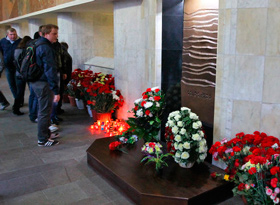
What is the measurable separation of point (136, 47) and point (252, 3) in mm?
2917

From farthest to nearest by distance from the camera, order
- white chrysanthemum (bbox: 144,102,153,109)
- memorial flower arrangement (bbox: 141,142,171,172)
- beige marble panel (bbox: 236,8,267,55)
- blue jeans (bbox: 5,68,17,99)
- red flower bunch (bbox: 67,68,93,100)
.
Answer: blue jeans (bbox: 5,68,17,99) < red flower bunch (bbox: 67,68,93,100) < white chrysanthemum (bbox: 144,102,153,109) < memorial flower arrangement (bbox: 141,142,171,172) < beige marble panel (bbox: 236,8,267,55)

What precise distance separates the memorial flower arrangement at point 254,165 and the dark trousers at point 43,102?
2.67 metres

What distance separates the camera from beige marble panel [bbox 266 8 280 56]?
10.7ft

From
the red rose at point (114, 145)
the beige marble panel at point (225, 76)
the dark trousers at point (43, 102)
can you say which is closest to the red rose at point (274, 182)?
the beige marble panel at point (225, 76)

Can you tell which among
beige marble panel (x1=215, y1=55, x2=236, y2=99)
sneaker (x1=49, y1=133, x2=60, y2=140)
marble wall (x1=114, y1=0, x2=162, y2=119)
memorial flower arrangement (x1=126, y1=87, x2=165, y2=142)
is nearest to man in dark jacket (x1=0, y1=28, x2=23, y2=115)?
sneaker (x1=49, y1=133, x2=60, y2=140)

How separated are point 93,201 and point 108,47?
22.5ft

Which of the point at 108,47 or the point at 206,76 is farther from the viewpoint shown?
the point at 108,47

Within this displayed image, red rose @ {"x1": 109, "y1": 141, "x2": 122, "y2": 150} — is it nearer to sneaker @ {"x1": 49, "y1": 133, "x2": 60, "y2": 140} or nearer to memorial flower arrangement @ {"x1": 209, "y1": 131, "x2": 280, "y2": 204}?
memorial flower arrangement @ {"x1": 209, "y1": 131, "x2": 280, "y2": 204}

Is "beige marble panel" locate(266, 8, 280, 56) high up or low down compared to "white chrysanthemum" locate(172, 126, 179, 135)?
up

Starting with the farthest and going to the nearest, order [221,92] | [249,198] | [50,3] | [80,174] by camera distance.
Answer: [50,3] → [80,174] → [221,92] → [249,198]

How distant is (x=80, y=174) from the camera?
4.25 metres

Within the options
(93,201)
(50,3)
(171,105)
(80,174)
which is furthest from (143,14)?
(50,3)

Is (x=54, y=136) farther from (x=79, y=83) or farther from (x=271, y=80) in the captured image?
(x=271, y=80)

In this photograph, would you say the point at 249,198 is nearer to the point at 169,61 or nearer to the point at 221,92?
the point at 221,92
